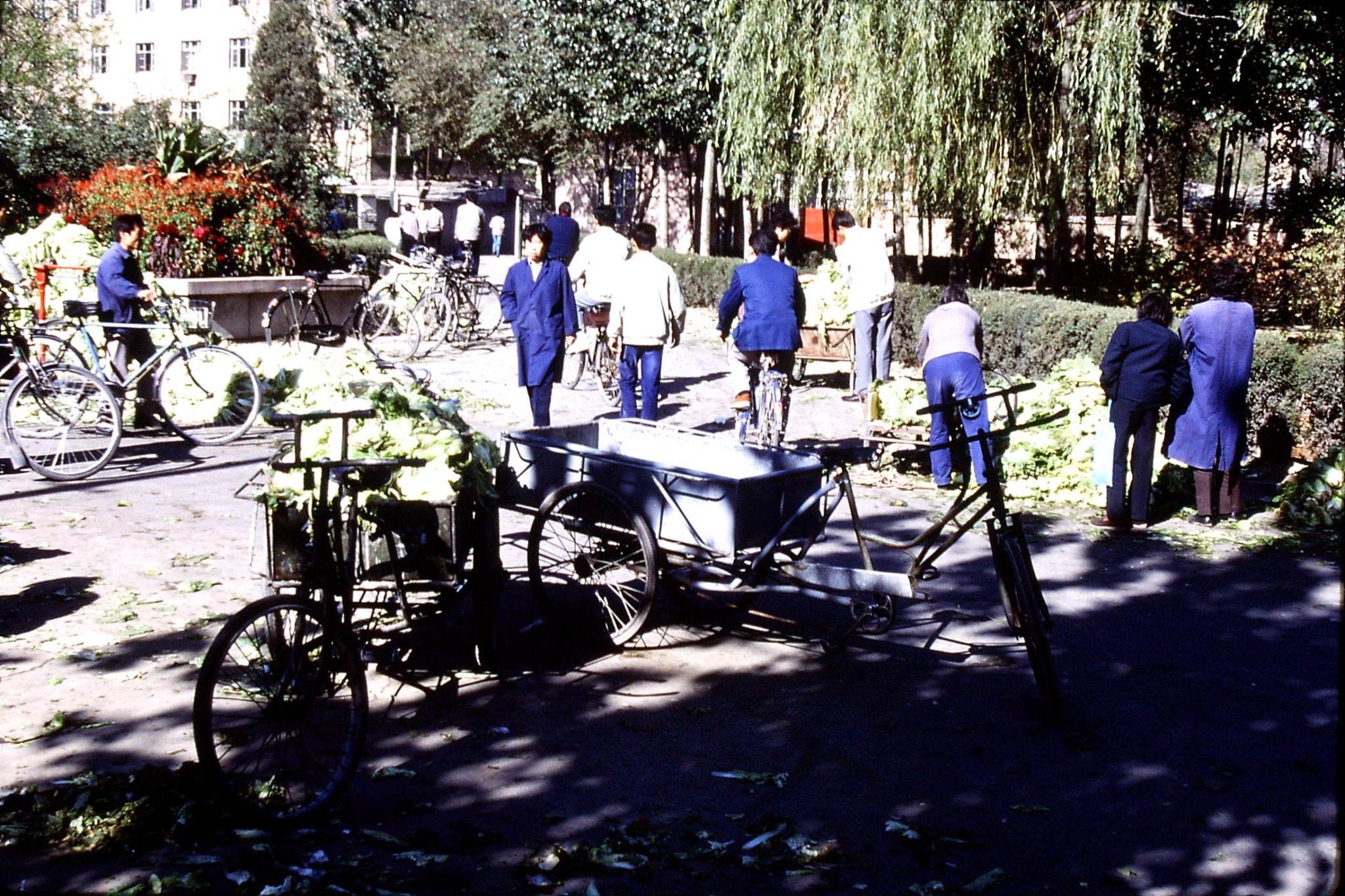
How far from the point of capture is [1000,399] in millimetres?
11383

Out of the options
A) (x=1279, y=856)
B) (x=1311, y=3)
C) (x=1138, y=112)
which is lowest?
(x=1279, y=856)

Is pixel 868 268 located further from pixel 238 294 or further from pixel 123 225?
pixel 238 294

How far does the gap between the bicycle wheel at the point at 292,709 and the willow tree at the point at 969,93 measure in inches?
504

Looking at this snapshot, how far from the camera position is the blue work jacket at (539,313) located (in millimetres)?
10062

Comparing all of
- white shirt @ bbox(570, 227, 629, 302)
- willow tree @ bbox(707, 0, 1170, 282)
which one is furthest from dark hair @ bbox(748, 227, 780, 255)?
willow tree @ bbox(707, 0, 1170, 282)

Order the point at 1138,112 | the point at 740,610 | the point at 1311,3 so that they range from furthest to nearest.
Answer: the point at 1311,3
the point at 1138,112
the point at 740,610

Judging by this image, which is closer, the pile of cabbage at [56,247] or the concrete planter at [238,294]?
the pile of cabbage at [56,247]

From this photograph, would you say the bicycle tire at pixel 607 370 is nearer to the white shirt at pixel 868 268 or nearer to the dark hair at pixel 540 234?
the white shirt at pixel 868 268

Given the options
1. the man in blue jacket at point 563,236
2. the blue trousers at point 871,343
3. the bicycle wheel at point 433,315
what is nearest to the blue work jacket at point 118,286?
the bicycle wheel at point 433,315

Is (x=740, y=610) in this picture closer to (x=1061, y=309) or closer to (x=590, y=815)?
(x=590, y=815)

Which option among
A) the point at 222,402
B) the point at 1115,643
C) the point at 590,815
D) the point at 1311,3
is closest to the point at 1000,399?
the point at 1115,643

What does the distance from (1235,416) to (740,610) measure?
4.33 metres

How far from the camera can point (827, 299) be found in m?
15.3

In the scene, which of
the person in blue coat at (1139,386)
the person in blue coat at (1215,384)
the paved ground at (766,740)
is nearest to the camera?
the paved ground at (766,740)
